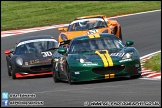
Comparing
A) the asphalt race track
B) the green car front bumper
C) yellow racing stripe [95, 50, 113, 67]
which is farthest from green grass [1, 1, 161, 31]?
the green car front bumper

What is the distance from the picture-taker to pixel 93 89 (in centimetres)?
1248

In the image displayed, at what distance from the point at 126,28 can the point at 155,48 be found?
7282 millimetres

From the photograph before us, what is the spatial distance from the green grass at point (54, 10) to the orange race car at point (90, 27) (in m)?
9.50

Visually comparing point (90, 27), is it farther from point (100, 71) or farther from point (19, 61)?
point (100, 71)

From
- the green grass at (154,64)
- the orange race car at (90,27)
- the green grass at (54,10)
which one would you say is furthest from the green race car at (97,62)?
the green grass at (54,10)

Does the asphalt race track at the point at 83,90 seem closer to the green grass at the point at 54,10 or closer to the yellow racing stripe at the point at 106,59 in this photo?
the yellow racing stripe at the point at 106,59

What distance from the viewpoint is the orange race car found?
2147 cm

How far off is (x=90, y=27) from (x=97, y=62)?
862 centimetres

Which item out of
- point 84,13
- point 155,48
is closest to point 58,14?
point 84,13

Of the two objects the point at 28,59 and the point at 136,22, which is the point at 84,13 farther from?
the point at 28,59

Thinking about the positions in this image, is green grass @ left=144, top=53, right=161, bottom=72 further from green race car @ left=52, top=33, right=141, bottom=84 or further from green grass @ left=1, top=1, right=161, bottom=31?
green grass @ left=1, top=1, right=161, bottom=31

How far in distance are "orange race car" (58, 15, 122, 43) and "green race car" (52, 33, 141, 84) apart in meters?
6.31

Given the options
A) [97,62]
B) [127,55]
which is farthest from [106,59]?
[127,55]

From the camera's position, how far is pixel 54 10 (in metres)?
40.1
